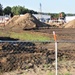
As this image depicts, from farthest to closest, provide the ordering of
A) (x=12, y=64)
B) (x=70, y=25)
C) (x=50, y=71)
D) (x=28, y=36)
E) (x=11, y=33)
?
(x=70, y=25) < (x=11, y=33) < (x=28, y=36) < (x=12, y=64) < (x=50, y=71)

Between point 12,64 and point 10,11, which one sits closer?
point 12,64

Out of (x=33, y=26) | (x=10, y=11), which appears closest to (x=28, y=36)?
(x=33, y=26)

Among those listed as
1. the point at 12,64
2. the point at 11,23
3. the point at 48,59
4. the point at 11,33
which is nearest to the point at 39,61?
the point at 48,59

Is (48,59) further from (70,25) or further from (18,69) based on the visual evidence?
(70,25)

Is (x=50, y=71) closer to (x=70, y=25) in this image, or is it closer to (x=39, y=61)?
(x=39, y=61)

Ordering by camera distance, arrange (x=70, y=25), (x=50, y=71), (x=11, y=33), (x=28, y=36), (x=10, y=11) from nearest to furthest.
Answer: (x=50, y=71) → (x=28, y=36) → (x=11, y=33) → (x=70, y=25) → (x=10, y=11)

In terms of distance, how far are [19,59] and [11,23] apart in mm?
34076

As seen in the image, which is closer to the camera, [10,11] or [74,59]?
[74,59]

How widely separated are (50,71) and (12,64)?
6.32ft

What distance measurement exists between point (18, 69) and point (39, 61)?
189 cm

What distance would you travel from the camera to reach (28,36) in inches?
1168

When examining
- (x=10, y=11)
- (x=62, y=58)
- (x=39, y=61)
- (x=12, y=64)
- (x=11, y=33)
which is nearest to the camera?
(x=12, y=64)

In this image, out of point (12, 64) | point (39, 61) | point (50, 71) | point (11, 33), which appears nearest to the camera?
point (50, 71)

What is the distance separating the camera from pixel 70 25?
47750 millimetres
